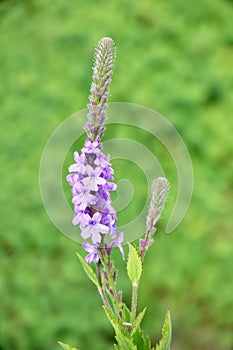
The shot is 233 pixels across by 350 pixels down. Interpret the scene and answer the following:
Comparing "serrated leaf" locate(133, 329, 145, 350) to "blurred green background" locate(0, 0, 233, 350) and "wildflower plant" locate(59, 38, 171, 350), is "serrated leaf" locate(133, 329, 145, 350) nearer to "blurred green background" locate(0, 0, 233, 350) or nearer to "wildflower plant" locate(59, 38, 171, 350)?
"wildflower plant" locate(59, 38, 171, 350)

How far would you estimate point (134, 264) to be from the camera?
0.64 meters

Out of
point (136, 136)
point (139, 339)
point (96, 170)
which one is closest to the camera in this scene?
point (96, 170)

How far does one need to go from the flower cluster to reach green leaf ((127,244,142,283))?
0.06 m

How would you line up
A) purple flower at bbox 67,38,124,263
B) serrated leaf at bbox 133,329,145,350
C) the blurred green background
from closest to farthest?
purple flower at bbox 67,38,124,263, serrated leaf at bbox 133,329,145,350, the blurred green background

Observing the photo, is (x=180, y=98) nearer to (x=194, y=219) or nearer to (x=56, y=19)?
(x=194, y=219)

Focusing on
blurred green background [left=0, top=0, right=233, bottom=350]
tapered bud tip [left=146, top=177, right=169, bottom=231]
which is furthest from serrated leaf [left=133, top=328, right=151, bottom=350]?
blurred green background [left=0, top=0, right=233, bottom=350]

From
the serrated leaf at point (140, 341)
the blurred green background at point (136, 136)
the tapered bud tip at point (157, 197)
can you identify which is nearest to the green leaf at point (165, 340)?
the serrated leaf at point (140, 341)

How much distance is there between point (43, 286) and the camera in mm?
1903

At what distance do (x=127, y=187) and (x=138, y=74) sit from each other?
0.64 m

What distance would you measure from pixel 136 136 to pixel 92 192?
5.29 feet

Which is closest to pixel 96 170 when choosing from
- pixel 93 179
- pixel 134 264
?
pixel 93 179

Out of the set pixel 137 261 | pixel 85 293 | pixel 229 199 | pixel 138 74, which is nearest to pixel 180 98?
pixel 138 74

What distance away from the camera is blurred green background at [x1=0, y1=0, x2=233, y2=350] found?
6.15ft

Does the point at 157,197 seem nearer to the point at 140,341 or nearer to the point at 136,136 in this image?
the point at 140,341
